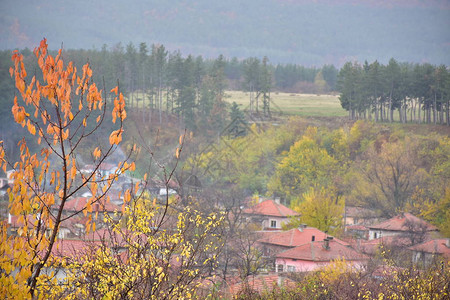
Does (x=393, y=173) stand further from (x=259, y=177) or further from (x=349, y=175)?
(x=259, y=177)

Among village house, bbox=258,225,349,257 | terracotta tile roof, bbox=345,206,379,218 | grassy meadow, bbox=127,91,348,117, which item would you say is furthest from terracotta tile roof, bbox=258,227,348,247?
grassy meadow, bbox=127,91,348,117

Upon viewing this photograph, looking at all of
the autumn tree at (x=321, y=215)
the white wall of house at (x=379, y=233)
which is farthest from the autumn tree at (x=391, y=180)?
the autumn tree at (x=321, y=215)

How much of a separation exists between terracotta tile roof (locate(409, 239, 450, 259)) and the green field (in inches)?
1705

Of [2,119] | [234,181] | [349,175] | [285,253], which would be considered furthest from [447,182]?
[2,119]

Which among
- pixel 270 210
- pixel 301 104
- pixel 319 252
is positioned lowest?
pixel 270 210

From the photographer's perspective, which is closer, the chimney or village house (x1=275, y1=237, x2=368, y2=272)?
village house (x1=275, y1=237, x2=368, y2=272)

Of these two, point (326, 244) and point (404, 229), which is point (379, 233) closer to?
point (404, 229)

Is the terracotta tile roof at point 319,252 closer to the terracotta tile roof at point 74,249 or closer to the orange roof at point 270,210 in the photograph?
the orange roof at point 270,210

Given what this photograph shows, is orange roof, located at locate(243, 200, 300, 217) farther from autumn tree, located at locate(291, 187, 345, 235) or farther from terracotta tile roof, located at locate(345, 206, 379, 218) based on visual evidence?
terracotta tile roof, located at locate(345, 206, 379, 218)

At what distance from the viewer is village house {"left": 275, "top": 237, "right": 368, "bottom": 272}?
2873cm

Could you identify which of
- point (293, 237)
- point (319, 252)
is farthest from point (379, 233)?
point (319, 252)

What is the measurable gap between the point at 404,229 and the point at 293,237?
8.97 metres

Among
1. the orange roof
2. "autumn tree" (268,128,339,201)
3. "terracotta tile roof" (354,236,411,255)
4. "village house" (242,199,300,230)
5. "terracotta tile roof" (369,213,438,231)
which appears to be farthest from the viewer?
"autumn tree" (268,128,339,201)

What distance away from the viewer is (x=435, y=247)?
30688mm
